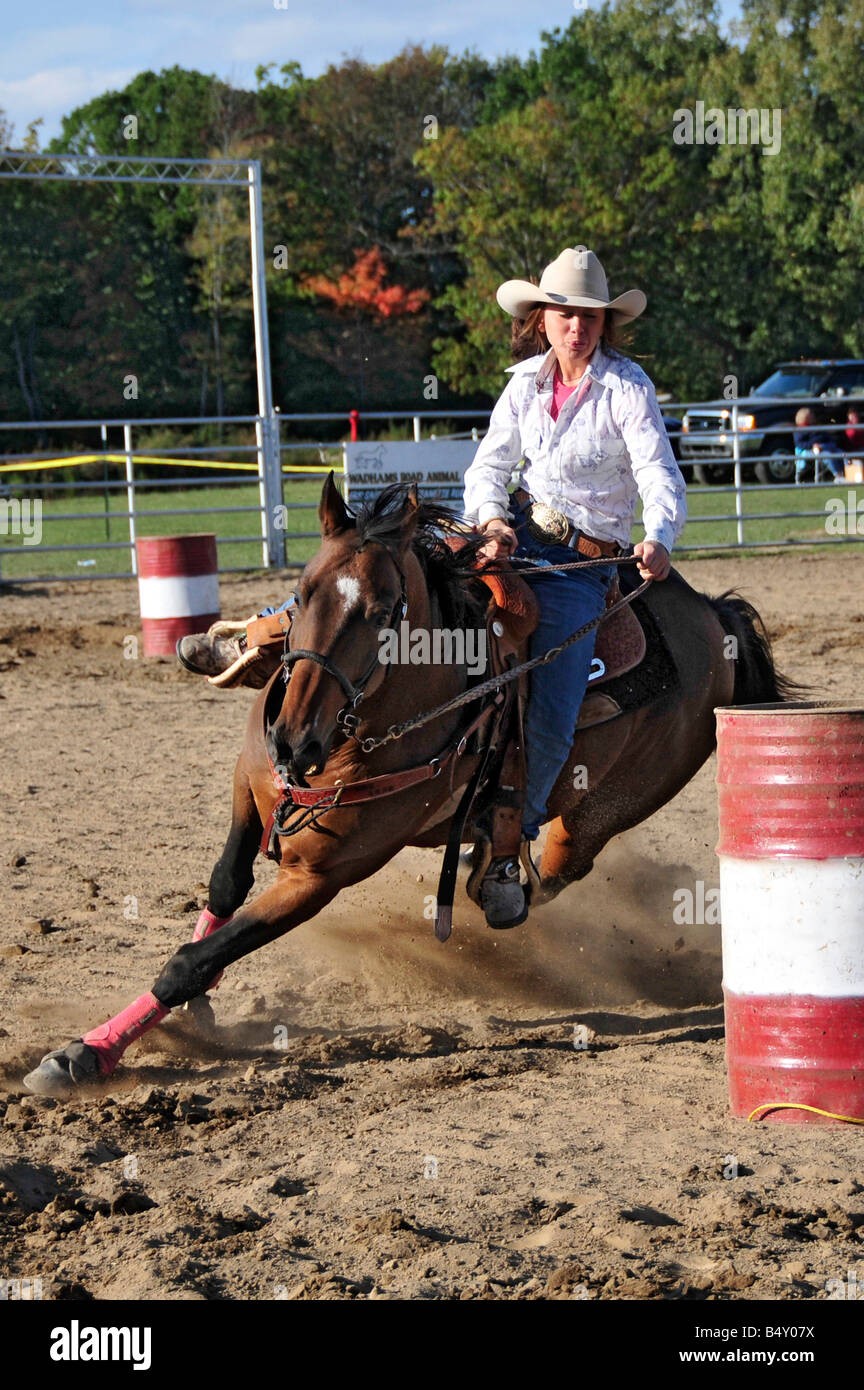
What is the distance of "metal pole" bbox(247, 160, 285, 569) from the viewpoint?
632 inches

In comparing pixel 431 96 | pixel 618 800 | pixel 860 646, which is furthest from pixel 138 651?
pixel 431 96

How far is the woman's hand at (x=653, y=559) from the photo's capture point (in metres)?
4.61

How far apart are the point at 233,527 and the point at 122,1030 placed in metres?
18.0

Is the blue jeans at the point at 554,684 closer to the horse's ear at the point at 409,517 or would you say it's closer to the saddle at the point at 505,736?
the saddle at the point at 505,736

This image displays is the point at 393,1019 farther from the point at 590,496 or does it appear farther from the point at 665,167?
the point at 665,167

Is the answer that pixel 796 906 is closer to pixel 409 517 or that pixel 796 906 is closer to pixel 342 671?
pixel 342 671

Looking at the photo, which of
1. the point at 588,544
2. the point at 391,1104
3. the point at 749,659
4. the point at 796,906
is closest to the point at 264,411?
the point at 749,659

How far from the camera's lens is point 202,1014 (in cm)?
464

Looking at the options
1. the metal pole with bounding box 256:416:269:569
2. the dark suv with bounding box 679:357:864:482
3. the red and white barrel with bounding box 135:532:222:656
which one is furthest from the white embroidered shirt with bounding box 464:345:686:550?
the dark suv with bounding box 679:357:864:482

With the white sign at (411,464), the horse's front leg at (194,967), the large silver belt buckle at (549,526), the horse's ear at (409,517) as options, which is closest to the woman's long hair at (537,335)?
the large silver belt buckle at (549,526)

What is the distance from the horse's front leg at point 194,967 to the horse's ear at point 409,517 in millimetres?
971

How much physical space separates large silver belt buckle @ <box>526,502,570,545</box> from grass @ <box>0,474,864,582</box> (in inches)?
367

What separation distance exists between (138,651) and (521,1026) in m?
7.59

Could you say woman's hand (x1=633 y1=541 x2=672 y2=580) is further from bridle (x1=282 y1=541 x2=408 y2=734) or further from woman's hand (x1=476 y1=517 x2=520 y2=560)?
bridle (x1=282 y1=541 x2=408 y2=734)
